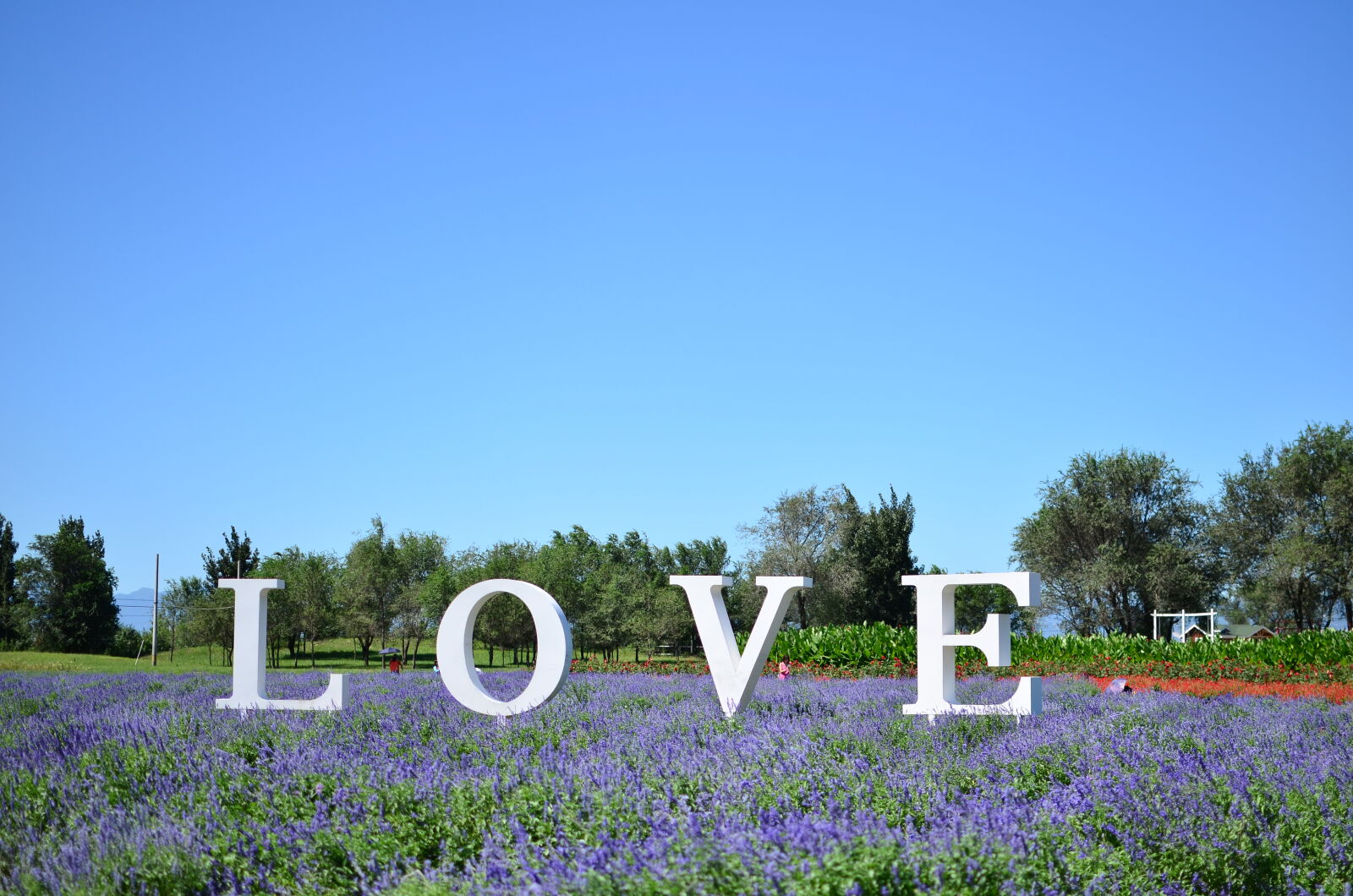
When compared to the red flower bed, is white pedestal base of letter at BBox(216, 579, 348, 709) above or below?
above

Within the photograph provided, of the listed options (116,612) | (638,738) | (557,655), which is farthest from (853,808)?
(116,612)

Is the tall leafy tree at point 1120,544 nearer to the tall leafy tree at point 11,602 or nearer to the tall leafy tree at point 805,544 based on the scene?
the tall leafy tree at point 805,544

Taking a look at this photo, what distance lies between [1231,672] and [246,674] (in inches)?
744

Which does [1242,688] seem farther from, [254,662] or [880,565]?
[880,565]

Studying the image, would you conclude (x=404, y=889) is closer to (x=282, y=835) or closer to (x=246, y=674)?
(x=282, y=835)

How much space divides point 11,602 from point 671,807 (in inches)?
2469

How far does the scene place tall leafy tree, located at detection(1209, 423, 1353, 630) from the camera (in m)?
44.2

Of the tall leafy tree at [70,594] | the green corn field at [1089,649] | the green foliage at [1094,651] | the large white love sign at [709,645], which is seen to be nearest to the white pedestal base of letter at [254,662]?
the large white love sign at [709,645]

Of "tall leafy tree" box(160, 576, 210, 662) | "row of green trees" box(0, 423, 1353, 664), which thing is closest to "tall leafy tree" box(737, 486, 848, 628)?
"row of green trees" box(0, 423, 1353, 664)

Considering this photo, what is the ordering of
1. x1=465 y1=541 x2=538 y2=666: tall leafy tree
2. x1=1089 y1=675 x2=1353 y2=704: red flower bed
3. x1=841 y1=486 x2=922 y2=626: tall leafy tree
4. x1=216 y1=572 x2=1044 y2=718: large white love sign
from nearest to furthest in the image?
1. x1=216 y1=572 x2=1044 y2=718: large white love sign
2. x1=1089 y1=675 x2=1353 y2=704: red flower bed
3. x1=465 y1=541 x2=538 y2=666: tall leafy tree
4. x1=841 y1=486 x2=922 y2=626: tall leafy tree

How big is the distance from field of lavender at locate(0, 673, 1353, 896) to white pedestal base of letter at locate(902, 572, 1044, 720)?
1705 millimetres

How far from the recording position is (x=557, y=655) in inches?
391

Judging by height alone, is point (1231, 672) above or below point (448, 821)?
below

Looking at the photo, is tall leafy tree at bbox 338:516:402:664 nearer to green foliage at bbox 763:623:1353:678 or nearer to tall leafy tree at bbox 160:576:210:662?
tall leafy tree at bbox 160:576:210:662
